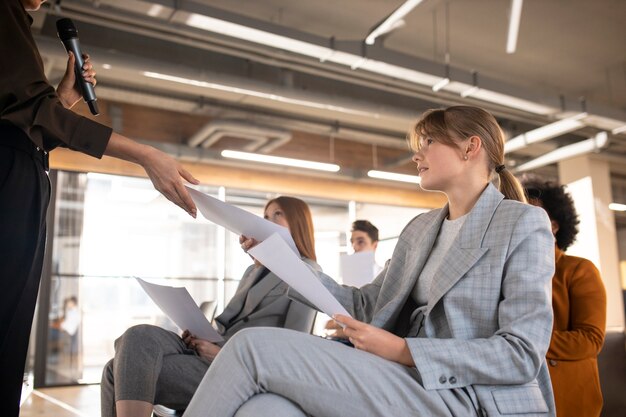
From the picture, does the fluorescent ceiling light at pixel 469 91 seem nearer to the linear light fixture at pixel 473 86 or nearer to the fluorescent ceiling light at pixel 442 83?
the linear light fixture at pixel 473 86

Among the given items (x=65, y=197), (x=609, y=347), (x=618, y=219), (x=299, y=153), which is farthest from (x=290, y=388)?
(x=618, y=219)

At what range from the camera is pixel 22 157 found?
1.31 m

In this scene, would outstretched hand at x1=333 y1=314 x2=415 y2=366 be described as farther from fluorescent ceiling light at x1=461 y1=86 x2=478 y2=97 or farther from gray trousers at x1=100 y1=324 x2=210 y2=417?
fluorescent ceiling light at x1=461 y1=86 x2=478 y2=97

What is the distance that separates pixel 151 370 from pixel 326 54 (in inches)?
153

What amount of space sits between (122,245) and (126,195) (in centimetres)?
71

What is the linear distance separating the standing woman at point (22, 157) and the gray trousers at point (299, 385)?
0.45m

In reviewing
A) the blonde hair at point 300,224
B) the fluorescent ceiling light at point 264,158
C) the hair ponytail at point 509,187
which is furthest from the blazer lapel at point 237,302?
the fluorescent ceiling light at point 264,158

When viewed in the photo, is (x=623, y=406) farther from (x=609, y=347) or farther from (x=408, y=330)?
(x=408, y=330)

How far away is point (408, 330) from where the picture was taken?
61.9 inches

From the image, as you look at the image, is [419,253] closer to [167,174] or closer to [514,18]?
[167,174]

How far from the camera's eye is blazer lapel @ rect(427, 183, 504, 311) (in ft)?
4.51

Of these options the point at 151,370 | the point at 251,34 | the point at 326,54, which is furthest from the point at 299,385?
the point at 326,54

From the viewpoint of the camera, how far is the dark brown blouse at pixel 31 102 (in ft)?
4.18

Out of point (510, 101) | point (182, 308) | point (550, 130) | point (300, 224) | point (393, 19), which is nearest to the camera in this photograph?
point (182, 308)
